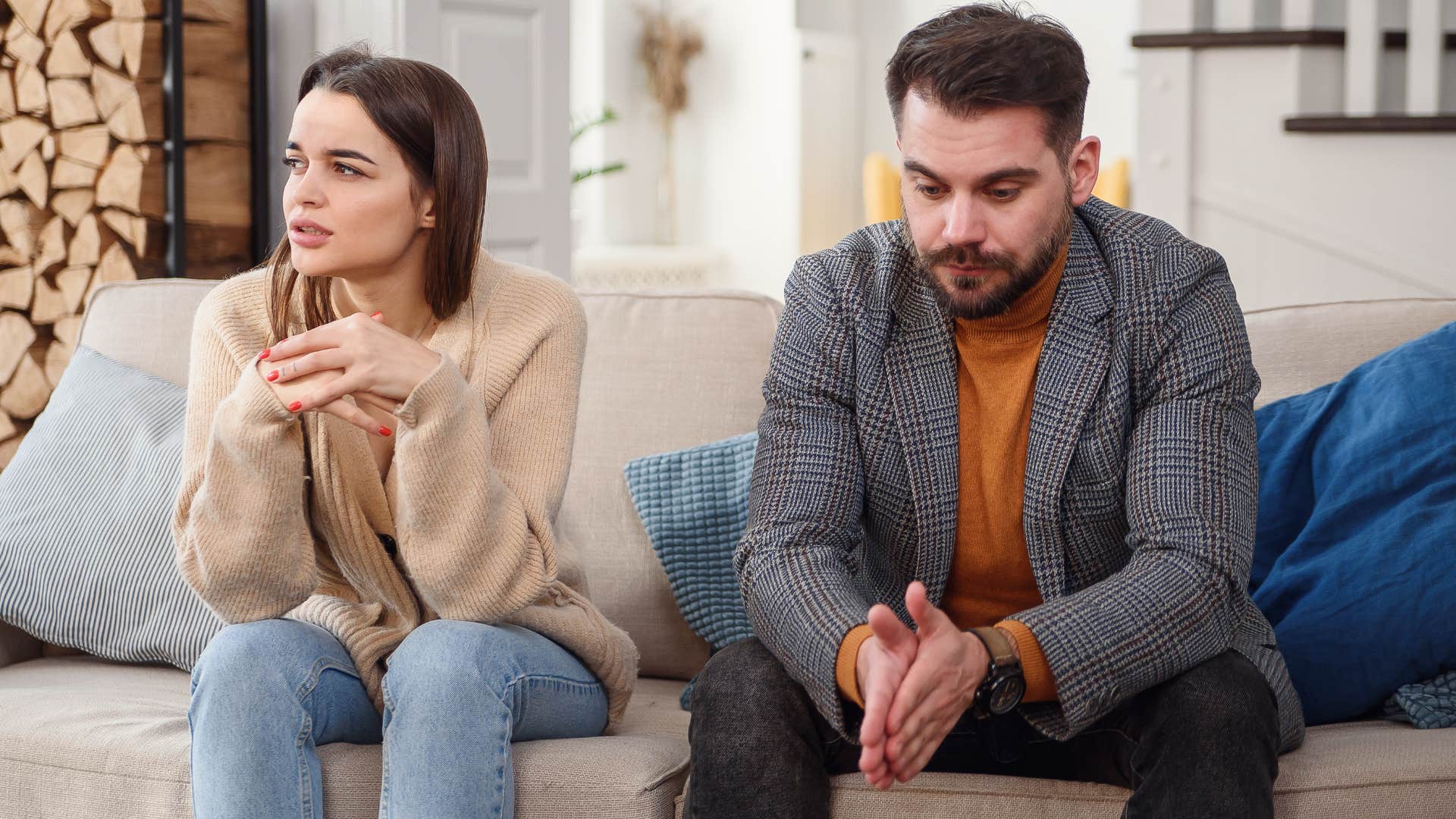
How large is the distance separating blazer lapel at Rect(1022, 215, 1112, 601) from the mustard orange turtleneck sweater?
0.02 meters

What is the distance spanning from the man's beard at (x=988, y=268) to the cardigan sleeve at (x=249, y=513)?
0.64 metres

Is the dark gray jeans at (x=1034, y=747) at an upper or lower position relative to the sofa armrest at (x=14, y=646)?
upper

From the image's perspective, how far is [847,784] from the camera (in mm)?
1347

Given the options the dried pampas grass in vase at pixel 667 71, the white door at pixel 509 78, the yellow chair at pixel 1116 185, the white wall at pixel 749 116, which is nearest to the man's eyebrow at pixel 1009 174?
the white door at pixel 509 78

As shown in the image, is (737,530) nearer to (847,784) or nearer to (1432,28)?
(847,784)

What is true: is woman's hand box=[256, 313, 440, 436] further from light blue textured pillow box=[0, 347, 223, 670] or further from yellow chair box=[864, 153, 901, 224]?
yellow chair box=[864, 153, 901, 224]

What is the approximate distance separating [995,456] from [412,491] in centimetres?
58

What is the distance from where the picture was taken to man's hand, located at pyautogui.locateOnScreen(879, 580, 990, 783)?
3.85 ft

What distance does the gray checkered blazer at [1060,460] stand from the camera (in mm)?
1314

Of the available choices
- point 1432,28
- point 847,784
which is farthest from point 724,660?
point 1432,28

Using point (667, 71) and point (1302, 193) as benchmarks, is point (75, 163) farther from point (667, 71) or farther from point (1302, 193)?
point (667, 71)

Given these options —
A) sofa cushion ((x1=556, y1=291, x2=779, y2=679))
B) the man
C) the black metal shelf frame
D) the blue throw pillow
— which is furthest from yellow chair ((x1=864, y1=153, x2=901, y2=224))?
the man

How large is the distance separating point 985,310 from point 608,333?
677 millimetres

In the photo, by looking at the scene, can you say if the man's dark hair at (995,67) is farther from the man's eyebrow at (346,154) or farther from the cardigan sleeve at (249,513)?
the cardigan sleeve at (249,513)
